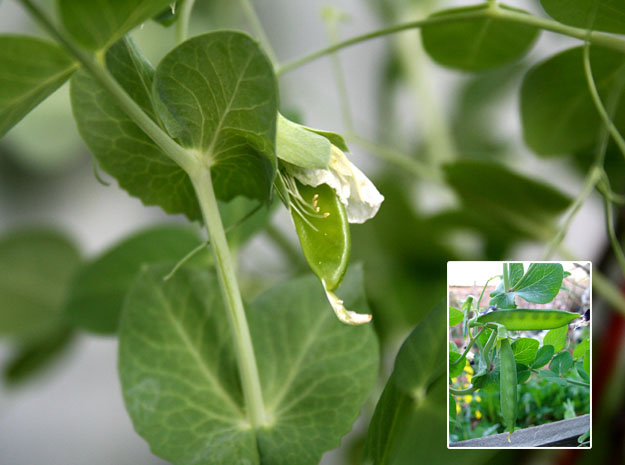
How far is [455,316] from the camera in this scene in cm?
14

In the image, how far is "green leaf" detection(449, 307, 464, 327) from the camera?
0.13 metres

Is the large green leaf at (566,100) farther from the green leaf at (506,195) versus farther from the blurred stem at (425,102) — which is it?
the blurred stem at (425,102)

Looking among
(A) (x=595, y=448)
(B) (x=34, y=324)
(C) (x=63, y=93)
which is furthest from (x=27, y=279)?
(A) (x=595, y=448)

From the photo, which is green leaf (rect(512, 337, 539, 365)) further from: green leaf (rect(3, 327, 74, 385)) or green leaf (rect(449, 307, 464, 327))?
green leaf (rect(3, 327, 74, 385))

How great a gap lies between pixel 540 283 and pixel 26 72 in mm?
113

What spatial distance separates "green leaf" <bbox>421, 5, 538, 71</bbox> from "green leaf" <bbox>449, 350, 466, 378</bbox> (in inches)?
3.9

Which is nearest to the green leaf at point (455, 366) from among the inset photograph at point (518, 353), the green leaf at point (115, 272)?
the inset photograph at point (518, 353)

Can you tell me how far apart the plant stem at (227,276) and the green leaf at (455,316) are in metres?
0.04

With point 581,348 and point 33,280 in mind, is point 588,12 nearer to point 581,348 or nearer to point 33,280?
point 581,348

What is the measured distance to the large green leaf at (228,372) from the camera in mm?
150

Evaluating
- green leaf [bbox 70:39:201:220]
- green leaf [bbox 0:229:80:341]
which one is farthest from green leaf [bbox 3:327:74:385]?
green leaf [bbox 70:39:201:220]

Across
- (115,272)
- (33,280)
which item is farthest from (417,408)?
(33,280)

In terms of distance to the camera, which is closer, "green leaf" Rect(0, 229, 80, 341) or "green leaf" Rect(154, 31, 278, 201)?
"green leaf" Rect(154, 31, 278, 201)

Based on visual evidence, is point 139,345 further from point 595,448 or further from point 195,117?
point 595,448
